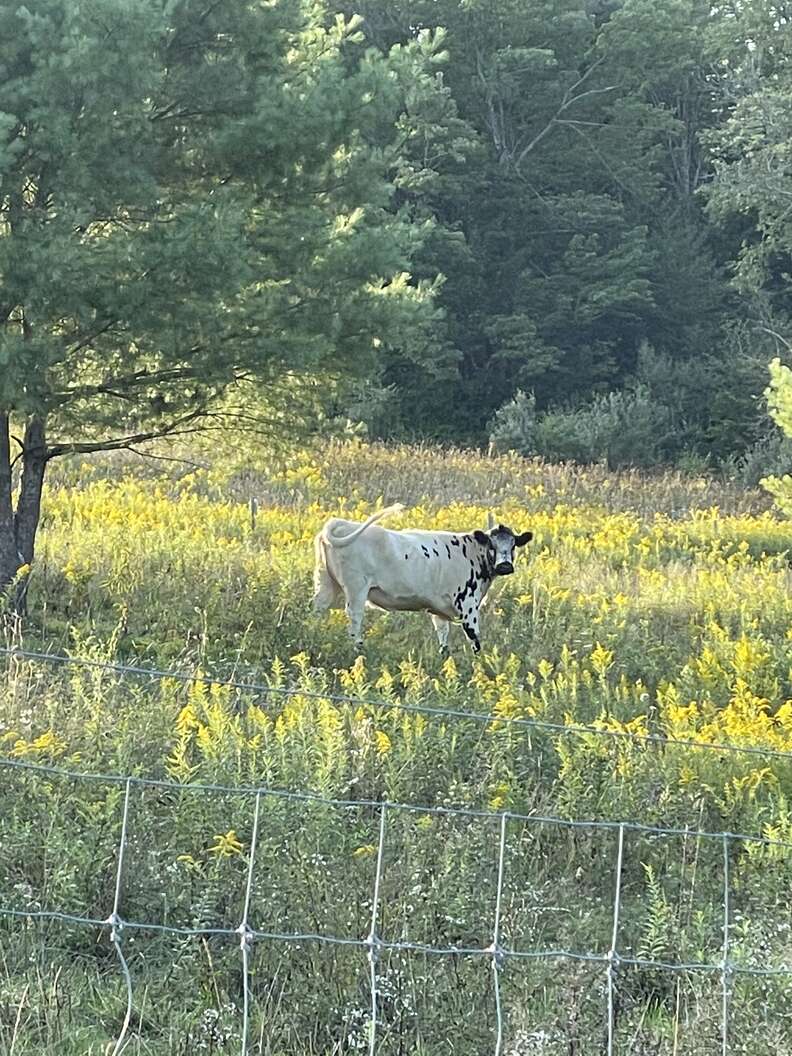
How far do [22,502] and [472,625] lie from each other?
12.9 ft

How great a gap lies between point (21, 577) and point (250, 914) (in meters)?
6.21

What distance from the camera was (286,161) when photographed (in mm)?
11617

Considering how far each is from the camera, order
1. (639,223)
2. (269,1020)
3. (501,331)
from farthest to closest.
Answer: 1. (639,223)
2. (501,331)
3. (269,1020)

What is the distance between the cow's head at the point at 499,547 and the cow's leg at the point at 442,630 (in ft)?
1.96

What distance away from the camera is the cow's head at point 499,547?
1230 cm

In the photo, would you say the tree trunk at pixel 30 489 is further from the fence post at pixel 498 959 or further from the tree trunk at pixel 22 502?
the fence post at pixel 498 959

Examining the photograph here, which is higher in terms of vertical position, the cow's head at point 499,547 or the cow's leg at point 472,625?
the cow's head at point 499,547

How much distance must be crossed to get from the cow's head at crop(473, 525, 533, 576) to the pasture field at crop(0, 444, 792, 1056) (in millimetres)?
610

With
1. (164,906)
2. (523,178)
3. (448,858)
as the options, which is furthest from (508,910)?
(523,178)

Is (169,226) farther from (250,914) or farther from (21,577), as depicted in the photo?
(250,914)

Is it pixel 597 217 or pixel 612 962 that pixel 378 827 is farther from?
pixel 597 217

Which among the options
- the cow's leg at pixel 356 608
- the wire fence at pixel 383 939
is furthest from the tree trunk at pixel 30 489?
the wire fence at pixel 383 939

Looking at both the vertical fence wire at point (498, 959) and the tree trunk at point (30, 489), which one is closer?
the vertical fence wire at point (498, 959)

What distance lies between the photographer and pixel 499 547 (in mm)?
12352
